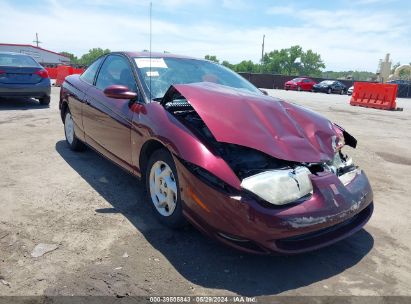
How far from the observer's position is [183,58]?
4496 millimetres

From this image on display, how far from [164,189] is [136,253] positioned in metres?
0.60

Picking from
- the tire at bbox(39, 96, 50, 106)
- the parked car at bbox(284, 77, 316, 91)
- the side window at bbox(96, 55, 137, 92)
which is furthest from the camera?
the parked car at bbox(284, 77, 316, 91)

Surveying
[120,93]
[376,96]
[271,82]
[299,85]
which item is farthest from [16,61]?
[271,82]

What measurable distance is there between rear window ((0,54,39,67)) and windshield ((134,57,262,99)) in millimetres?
6899

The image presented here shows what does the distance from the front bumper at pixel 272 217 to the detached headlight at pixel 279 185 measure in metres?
0.05

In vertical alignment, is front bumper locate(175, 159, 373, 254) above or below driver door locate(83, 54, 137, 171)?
below

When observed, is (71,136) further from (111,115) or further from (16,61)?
(16,61)

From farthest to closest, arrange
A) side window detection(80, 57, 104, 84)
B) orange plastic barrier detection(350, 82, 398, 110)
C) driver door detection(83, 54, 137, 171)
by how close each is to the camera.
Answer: orange plastic barrier detection(350, 82, 398, 110) → side window detection(80, 57, 104, 84) → driver door detection(83, 54, 137, 171)

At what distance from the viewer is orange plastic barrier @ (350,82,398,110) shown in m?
16.3

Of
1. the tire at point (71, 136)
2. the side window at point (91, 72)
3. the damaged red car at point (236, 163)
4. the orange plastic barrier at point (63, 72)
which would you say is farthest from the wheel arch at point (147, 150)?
the orange plastic barrier at point (63, 72)

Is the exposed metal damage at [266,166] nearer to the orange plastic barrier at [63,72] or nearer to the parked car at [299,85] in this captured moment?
the orange plastic barrier at [63,72]

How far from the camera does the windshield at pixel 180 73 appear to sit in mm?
3838

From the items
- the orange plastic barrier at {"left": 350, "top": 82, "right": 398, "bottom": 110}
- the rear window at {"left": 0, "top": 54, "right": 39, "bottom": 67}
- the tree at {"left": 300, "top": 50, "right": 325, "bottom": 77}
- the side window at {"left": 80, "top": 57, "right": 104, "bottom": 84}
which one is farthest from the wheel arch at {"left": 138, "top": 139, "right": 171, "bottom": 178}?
the tree at {"left": 300, "top": 50, "right": 325, "bottom": 77}

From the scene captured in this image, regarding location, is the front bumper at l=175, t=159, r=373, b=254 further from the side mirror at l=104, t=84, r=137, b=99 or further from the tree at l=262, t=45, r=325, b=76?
the tree at l=262, t=45, r=325, b=76
